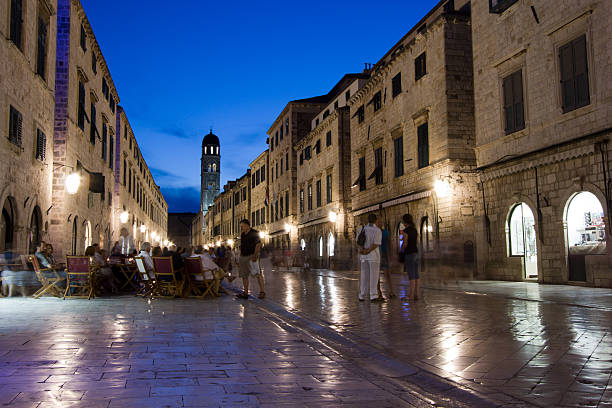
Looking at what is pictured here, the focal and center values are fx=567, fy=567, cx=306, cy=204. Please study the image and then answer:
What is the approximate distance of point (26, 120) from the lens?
1620 centimetres

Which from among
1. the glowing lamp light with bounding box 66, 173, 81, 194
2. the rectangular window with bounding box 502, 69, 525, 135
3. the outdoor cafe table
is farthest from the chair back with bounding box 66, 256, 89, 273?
the rectangular window with bounding box 502, 69, 525, 135

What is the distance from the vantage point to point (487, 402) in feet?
13.1

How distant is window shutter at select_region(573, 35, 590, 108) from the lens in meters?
14.5

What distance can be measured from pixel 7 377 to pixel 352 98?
92.3 feet

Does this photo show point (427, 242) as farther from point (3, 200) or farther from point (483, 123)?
point (3, 200)

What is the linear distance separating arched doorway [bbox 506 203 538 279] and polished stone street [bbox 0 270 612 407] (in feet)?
24.2

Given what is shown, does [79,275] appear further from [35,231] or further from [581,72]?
[581,72]

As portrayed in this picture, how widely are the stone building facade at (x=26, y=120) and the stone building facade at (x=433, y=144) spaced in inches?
443

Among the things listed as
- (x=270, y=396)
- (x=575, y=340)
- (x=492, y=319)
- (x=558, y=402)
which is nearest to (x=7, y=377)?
(x=270, y=396)

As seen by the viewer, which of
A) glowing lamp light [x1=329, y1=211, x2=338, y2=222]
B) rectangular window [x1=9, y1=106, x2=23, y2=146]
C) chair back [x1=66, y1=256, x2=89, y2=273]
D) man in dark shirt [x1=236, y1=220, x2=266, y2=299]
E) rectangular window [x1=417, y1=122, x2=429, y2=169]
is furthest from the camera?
glowing lamp light [x1=329, y1=211, x2=338, y2=222]

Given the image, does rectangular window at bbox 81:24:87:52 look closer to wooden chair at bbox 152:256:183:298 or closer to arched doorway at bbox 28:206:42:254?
arched doorway at bbox 28:206:42:254

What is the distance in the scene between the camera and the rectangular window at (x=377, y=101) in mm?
27453

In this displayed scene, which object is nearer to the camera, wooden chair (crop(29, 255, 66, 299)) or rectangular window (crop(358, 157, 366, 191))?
wooden chair (crop(29, 255, 66, 299))

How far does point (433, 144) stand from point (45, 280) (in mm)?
14414
